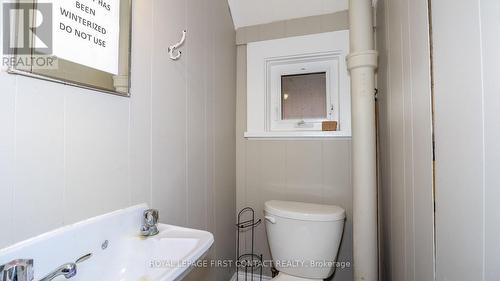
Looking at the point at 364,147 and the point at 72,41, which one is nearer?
the point at 72,41

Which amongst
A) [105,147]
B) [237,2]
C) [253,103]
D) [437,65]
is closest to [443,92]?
[437,65]

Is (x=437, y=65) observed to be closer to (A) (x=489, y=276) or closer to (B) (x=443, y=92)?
(B) (x=443, y=92)

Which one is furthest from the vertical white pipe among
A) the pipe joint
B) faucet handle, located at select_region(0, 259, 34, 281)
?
faucet handle, located at select_region(0, 259, 34, 281)

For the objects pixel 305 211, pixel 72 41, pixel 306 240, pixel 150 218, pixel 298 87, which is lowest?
pixel 306 240

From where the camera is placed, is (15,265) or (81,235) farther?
(81,235)

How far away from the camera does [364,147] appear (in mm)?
1192

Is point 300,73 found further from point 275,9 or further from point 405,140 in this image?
point 405,140

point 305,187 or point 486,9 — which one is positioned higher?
point 486,9

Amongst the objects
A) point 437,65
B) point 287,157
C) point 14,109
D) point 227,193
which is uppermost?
point 437,65

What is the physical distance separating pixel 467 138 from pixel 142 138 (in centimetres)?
94

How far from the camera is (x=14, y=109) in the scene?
19.8 inches

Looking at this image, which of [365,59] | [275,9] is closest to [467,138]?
[365,59]

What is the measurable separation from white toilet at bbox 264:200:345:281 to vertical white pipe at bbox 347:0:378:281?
0.12 metres

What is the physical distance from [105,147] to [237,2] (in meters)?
1.37
